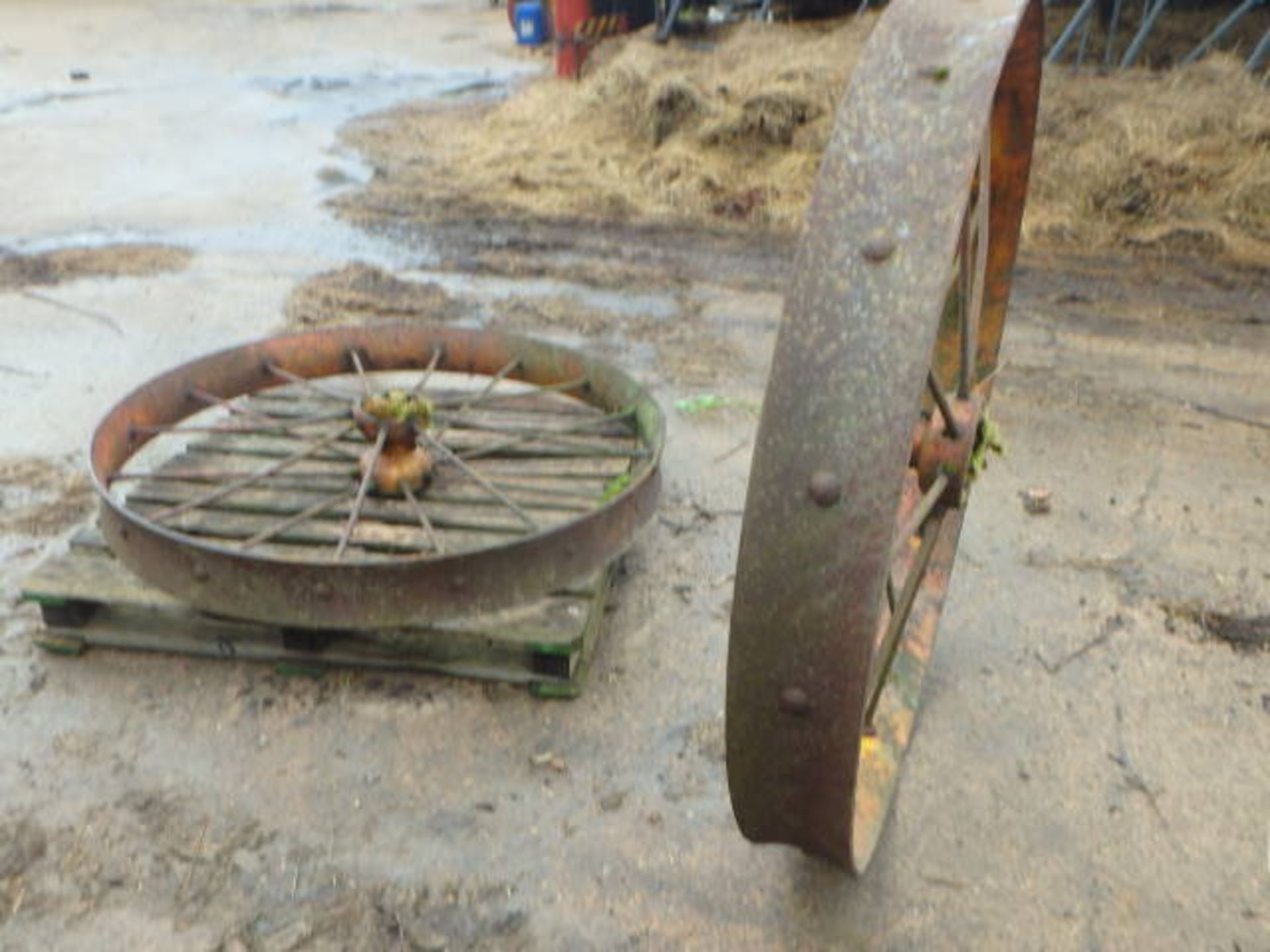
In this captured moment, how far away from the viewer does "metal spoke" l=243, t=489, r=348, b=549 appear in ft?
9.67

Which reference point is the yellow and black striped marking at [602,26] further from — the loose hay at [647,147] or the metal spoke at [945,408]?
the metal spoke at [945,408]

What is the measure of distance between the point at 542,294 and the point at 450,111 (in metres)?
4.75

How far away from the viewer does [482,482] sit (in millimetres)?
3117

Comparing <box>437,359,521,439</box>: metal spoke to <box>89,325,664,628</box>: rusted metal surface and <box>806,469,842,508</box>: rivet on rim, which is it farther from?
<box>806,469,842,508</box>: rivet on rim

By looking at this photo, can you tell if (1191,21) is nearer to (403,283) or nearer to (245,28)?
(403,283)

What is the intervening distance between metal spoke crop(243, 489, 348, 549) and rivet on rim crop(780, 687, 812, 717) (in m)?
1.74

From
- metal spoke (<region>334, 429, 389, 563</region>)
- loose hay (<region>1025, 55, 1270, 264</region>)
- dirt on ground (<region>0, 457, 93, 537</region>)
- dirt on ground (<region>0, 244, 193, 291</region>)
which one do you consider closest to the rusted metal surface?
metal spoke (<region>334, 429, 389, 563</region>)

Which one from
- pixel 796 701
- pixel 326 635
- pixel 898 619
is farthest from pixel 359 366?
pixel 796 701

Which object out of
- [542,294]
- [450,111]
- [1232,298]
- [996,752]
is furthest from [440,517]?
[450,111]

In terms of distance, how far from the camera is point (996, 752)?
2.68 m

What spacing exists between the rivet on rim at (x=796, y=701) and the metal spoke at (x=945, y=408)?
0.57 meters

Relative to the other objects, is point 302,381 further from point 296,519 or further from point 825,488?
point 825,488

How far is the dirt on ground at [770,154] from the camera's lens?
20.9 feet

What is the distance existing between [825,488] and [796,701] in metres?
0.31
